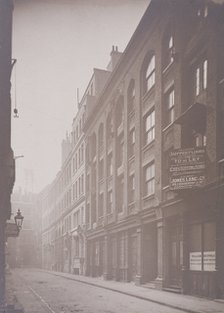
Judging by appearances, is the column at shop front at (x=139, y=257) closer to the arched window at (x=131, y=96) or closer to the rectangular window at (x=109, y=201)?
the arched window at (x=131, y=96)

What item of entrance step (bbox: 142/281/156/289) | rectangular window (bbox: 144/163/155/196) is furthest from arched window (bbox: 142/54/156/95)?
entrance step (bbox: 142/281/156/289)

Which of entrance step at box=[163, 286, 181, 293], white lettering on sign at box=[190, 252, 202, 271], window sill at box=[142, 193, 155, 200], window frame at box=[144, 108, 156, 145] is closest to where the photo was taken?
white lettering on sign at box=[190, 252, 202, 271]

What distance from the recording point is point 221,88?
1581cm

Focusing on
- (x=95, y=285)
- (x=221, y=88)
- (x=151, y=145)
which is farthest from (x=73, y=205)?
(x=221, y=88)

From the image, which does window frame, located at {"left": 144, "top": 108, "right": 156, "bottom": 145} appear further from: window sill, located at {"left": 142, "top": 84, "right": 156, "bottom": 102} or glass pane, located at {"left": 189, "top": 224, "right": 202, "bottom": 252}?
glass pane, located at {"left": 189, "top": 224, "right": 202, "bottom": 252}

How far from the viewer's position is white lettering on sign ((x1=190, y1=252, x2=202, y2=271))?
55.9 ft

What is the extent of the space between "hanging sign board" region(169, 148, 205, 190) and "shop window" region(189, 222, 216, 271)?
5.45ft

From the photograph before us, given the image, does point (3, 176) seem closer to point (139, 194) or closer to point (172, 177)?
point (172, 177)

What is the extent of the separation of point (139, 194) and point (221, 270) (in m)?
9.63

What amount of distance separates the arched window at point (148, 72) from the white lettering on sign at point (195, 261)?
954cm

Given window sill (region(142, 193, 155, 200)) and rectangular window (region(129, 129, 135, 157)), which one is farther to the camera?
rectangular window (region(129, 129, 135, 157))

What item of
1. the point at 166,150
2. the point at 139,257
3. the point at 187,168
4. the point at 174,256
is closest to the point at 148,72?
the point at 166,150

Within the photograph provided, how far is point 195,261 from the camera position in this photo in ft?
57.2

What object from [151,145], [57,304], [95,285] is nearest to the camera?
[57,304]
